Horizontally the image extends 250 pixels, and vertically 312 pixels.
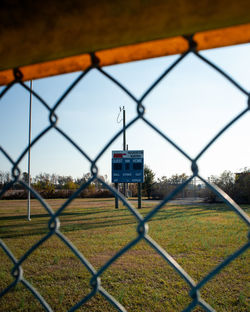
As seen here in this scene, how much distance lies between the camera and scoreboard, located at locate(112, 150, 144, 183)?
46.3 ft

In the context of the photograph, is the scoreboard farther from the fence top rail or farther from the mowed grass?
the fence top rail

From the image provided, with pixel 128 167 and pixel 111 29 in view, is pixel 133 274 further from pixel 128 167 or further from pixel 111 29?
pixel 128 167

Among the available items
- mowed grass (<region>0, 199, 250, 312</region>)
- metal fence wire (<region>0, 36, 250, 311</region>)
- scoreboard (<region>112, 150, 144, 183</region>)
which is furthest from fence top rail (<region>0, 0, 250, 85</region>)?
scoreboard (<region>112, 150, 144, 183</region>)

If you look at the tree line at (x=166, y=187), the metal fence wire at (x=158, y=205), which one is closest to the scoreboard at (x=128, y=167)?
the tree line at (x=166, y=187)

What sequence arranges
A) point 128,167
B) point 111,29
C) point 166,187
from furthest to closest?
point 166,187
point 128,167
point 111,29

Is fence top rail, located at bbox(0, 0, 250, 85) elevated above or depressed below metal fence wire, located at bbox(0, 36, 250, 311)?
above

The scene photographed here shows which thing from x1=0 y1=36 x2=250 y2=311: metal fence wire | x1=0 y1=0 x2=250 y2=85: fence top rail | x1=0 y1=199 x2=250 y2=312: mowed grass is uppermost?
x1=0 y1=0 x2=250 y2=85: fence top rail

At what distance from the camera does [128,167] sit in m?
14.3

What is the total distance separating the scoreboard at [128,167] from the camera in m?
14.1

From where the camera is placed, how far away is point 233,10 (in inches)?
22.2

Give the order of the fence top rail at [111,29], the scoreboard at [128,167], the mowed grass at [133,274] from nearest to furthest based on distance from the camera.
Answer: the fence top rail at [111,29], the mowed grass at [133,274], the scoreboard at [128,167]

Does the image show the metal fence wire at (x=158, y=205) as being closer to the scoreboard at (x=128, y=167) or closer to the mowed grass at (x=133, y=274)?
the mowed grass at (x=133, y=274)

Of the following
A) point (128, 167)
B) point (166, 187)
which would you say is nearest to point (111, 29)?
point (128, 167)

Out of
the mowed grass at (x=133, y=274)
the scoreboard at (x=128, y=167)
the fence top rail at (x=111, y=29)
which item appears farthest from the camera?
the scoreboard at (x=128, y=167)
